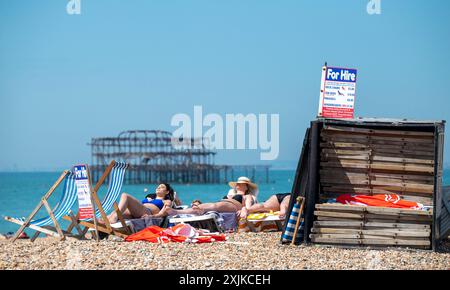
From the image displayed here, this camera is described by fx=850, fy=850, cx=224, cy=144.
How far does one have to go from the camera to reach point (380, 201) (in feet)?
26.5

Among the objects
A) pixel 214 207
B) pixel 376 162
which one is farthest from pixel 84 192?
pixel 376 162

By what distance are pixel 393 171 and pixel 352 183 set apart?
0.41 metres

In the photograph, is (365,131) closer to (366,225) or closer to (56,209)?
(366,225)

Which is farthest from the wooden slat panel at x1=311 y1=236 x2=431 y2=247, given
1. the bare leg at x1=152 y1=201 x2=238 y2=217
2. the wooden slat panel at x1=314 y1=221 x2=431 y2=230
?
the bare leg at x1=152 y1=201 x2=238 y2=217

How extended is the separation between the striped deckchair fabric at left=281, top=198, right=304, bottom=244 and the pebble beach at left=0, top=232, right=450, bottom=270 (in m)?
0.14

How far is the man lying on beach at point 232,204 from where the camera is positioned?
9.66 meters

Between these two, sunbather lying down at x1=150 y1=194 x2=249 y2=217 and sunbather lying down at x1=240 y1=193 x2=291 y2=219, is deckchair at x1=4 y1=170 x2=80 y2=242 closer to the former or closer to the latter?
sunbather lying down at x1=150 y1=194 x2=249 y2=217

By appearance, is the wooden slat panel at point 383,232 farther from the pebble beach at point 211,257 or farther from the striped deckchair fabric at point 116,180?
the striped deckchair fabric at point 116,180

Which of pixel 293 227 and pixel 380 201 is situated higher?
pixel 380 201

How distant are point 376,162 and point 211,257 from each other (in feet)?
6.73

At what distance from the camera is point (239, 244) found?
8234 millimetres

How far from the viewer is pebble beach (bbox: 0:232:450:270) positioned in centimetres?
675
